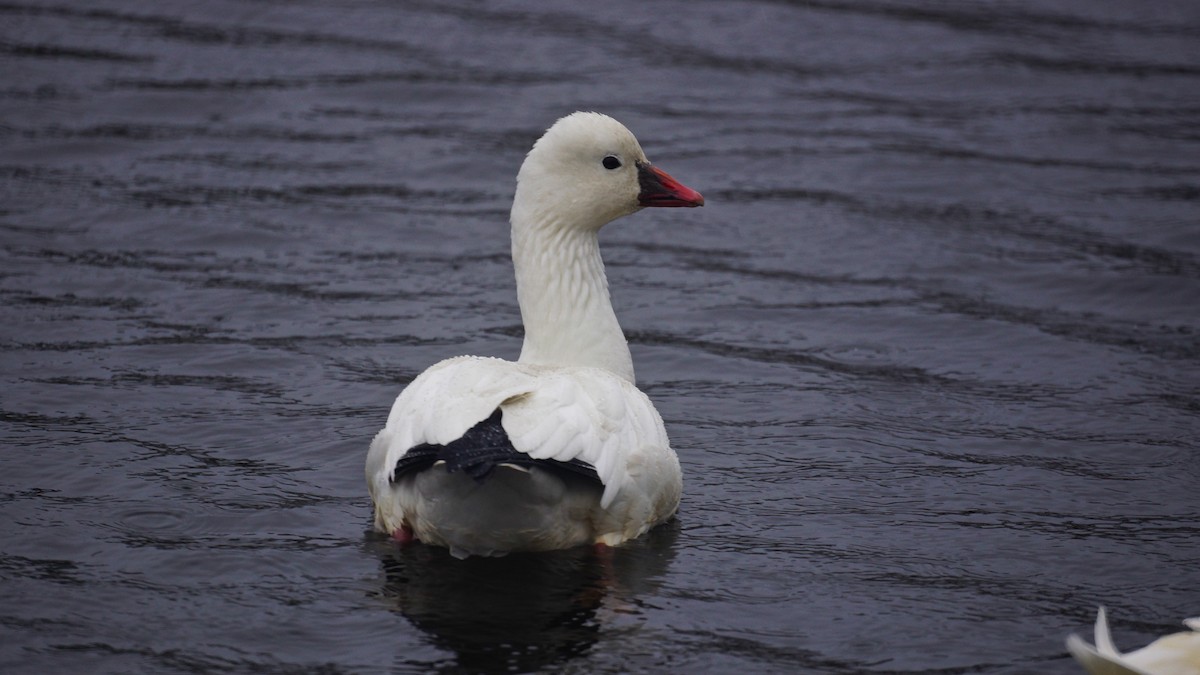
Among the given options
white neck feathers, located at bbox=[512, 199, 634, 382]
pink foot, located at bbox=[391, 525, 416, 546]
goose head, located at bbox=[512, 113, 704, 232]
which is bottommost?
pink foot, located at bbox=[391, 525, 416, 546]

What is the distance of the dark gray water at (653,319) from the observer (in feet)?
20.8

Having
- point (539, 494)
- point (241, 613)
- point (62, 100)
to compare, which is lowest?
point (241, 613)

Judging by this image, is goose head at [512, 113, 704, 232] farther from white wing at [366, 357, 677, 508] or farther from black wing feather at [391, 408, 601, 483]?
black wing feather at [391, 408, 601, 483]

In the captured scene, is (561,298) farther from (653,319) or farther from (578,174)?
(653,319)

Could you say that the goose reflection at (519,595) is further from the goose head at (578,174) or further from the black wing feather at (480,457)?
the goose head at (578,174)

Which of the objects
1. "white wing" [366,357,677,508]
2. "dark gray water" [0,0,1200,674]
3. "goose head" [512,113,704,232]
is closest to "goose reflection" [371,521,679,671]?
"dark gray water" [0,0,1200,674]

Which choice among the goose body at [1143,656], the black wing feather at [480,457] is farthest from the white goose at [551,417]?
the goose body at [1143,656]

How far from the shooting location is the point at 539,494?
6355 millimetres

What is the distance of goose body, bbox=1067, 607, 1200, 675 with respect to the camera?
484cm

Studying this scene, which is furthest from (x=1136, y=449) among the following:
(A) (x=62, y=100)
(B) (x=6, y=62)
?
(B) (x=6, y=62)

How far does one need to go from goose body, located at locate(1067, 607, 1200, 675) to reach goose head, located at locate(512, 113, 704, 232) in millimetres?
3560

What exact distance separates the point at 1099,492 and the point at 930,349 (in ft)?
7.77

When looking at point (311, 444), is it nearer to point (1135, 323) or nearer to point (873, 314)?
point (873, 314)

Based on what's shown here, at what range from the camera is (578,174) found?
7.84m
